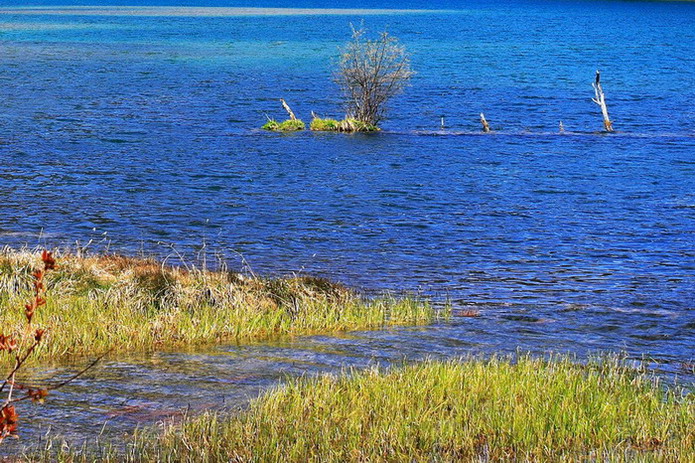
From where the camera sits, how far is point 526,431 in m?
10.1

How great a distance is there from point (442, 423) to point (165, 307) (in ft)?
20.9

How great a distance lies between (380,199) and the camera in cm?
3231

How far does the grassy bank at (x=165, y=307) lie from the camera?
13898 mm

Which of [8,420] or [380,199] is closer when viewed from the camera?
[8,420]

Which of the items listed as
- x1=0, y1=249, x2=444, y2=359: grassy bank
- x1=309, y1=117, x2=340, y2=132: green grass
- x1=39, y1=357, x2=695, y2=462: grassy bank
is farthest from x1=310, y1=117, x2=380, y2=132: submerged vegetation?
x1=39, y1=357, x2=695, y2=462: grassy bank

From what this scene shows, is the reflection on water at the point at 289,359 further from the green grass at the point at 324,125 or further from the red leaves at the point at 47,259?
the green grass at the point at 324,125

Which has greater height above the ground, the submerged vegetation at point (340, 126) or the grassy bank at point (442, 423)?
the grassy bank at point (442, 423)

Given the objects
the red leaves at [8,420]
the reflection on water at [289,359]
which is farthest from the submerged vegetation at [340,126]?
the red leaves at [8,420]

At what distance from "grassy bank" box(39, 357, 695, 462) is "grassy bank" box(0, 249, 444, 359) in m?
3.15

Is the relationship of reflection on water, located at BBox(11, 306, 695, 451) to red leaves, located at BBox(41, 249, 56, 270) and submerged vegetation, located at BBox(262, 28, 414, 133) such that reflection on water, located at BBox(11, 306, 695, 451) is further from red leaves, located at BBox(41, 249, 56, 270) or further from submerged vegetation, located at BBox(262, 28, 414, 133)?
submerged vegetation, located at BBox(262, 28, 414, 133)

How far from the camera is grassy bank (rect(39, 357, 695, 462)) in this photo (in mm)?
9523

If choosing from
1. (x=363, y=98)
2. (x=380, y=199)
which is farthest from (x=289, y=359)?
(x=363, y=98)

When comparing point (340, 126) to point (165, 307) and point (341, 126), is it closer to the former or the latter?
point (341, 126)

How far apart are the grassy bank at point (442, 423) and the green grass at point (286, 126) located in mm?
36233
